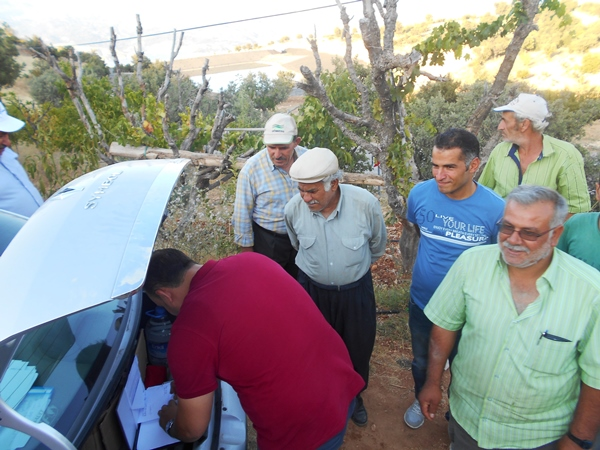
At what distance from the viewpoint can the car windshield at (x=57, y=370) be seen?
1366mm

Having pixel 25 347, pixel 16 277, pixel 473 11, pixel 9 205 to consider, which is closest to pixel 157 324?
pixel 25 347

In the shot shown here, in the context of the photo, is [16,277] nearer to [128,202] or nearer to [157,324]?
[128,202]

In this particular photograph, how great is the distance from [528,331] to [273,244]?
2097 millimetres

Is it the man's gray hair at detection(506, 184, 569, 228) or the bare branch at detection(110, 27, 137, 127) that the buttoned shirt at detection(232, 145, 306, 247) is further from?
the bare branch at detection(110, 27, 137, 127)

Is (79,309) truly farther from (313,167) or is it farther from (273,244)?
(273,244)

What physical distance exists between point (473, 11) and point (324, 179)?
4891 cm

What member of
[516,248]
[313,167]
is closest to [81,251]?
[313,167]

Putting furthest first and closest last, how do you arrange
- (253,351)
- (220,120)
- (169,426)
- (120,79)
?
(120,79), (220,120), (169,426), (253,351)

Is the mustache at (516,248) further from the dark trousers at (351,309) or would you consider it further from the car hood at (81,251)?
the car hood at (81,251)

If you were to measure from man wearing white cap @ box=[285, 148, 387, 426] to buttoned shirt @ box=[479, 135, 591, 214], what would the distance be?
0.99 meters

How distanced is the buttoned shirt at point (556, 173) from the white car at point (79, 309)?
2.21m

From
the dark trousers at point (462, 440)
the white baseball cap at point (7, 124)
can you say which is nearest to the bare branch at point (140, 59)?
the white baseball cap at point (7, 124)

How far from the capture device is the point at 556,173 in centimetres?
Answer: 270

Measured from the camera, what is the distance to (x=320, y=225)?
259cm
